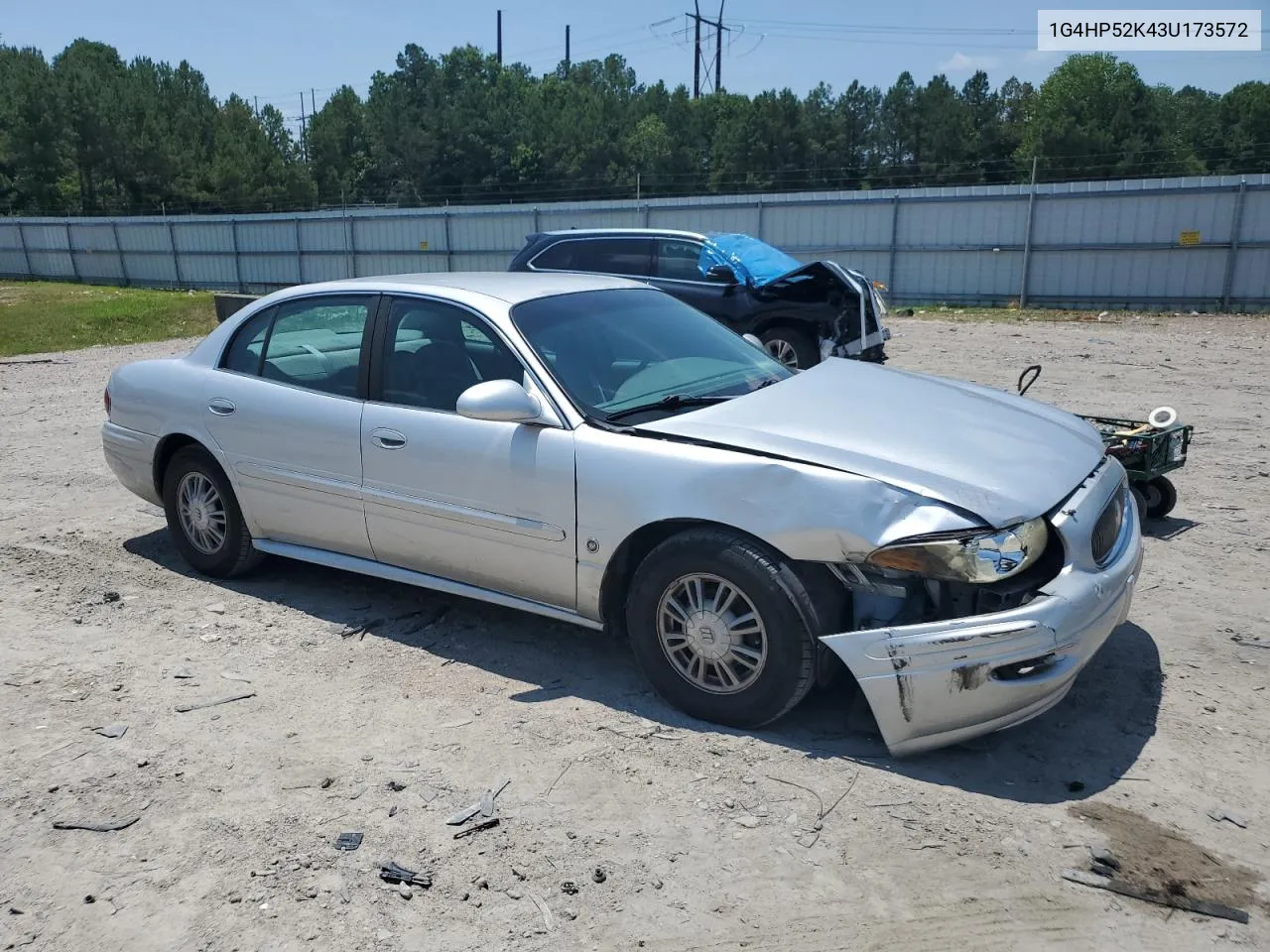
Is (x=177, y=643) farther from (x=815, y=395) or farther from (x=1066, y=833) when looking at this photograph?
(x=1066, y=833)

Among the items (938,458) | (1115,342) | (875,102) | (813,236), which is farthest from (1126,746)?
(875,102)

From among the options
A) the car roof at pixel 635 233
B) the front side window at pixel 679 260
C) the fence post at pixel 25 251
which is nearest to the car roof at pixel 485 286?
the front side window at pixel 679 260

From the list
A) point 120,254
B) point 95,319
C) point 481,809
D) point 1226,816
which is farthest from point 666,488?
point 120,254

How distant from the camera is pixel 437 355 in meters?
4.60

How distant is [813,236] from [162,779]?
806 inches

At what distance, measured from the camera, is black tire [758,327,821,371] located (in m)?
11.0

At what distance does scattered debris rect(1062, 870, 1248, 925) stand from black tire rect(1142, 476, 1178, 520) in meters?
3.63

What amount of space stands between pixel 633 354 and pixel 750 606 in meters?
1.44

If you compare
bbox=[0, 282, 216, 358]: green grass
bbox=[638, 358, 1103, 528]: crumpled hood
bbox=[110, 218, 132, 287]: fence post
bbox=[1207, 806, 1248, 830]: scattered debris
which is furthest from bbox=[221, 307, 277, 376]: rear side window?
bbox=[110, 218, 132, 287]: fence post

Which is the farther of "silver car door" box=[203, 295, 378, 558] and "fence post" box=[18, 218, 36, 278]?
"fence post" box=[18, 218, 36, 278]

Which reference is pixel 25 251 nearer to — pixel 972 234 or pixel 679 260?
pixel 972 234

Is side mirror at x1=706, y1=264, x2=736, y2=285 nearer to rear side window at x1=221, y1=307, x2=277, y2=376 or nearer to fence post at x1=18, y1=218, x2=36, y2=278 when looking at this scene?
rear side window at x1=221, y1=307, x2=277, y2=376

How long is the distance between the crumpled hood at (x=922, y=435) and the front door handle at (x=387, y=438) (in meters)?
1.20

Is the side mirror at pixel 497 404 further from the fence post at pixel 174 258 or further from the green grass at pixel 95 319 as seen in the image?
the fence post at pixel 174 258
